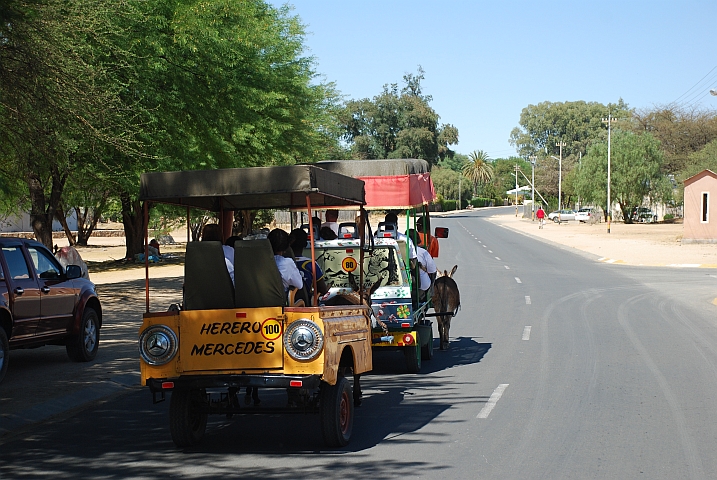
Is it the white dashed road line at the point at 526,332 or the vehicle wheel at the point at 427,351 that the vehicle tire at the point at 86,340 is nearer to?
the vehicle wheel at the point at 427,351

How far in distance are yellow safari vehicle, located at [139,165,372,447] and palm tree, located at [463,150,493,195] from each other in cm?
16559

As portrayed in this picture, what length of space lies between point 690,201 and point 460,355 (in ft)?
121

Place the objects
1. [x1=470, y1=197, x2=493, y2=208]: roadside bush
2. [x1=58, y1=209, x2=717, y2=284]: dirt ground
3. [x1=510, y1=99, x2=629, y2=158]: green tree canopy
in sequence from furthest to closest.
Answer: [x1=470, y1=197, x2=493, y2=208]: roadside bush → [x1=510, y1=99, x2=629, y2=158]: green tree canopy → [x1=58, y1=209, x2=717, y2=284]: dirt ground

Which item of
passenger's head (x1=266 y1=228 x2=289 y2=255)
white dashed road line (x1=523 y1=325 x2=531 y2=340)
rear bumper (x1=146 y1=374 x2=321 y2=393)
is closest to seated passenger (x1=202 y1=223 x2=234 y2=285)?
passenger's head (x1=266 y1=228 x2=289 y2=255)

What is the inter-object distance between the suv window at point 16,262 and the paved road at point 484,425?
236 centimetres

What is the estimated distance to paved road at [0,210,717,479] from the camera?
271 inches

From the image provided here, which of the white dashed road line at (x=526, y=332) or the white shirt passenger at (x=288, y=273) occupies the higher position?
the white shirt passenger at (x=288, y=273)

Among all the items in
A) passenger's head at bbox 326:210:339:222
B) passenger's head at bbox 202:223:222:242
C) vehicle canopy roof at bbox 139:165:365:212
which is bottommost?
passenger's head at bbox 202:223:222:242

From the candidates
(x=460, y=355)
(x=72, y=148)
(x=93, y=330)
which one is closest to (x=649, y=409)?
(x=460, y=355)

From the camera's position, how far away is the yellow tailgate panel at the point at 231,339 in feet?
23.4

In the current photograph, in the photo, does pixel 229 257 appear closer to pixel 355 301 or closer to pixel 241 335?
pixel 241 335

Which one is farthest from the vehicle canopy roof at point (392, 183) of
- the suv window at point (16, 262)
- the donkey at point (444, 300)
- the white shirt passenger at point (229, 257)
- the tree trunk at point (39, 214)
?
the tree trunk at point (39, 214)

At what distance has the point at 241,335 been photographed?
7.21m

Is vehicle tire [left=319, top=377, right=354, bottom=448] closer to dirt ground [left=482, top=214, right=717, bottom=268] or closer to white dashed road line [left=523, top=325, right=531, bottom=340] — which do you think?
white dashed road line [left=523, top=325, right=531, bottom=340]
